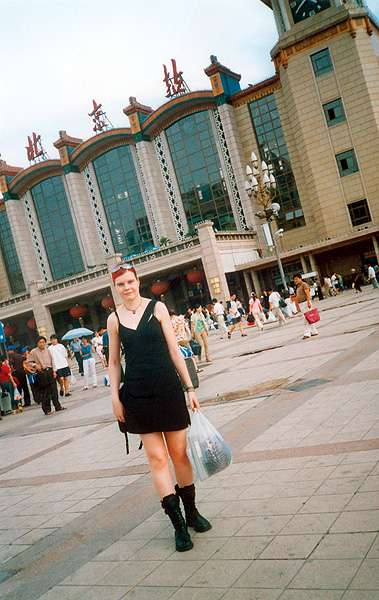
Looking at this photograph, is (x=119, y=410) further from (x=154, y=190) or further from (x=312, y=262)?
(x=154, y=190)

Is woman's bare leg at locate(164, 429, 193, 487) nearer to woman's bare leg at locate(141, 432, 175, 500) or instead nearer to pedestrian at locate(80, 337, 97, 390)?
woman's bare leg at locate(141, 432, 175, 500)

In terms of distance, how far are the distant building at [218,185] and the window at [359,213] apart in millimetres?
94

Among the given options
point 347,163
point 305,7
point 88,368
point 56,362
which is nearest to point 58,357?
point 56,362

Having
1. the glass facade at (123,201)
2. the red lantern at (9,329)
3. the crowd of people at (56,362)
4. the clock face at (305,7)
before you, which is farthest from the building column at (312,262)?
the red lantern at (9,329)

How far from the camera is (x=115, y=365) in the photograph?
11.8 feet

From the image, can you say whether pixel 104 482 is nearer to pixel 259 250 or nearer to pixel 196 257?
pixel 196 257

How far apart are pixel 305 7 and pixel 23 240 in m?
31.4

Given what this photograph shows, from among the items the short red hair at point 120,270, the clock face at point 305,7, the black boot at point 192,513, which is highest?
the clock face at point 305,7

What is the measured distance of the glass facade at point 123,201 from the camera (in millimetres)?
45375

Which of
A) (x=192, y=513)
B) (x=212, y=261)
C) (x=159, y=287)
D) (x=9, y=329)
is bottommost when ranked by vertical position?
(x=192, y=513)

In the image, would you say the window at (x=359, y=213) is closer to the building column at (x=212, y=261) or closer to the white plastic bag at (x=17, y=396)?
the building column at (x=212, y=261)

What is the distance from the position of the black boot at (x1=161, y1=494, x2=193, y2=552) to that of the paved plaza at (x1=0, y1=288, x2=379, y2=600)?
7cm

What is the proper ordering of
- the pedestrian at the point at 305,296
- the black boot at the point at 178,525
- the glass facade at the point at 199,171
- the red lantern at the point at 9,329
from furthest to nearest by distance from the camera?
Result: the red lantern at the point at 9,329 → the glass facade at the point at 199,171 → the pedestrian at the point at 305,296 → the black boot at the point at 178,525

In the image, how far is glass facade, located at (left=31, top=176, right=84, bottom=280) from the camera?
48.5 meters
